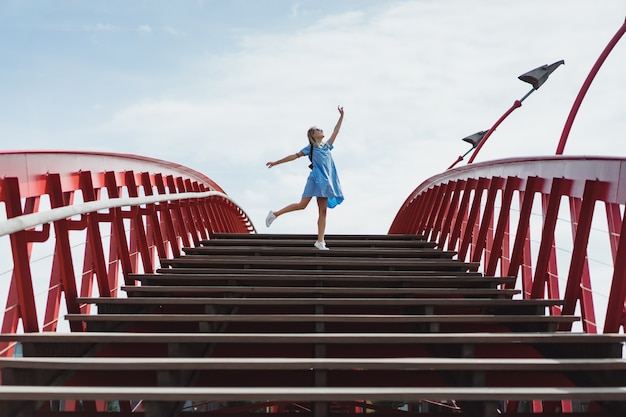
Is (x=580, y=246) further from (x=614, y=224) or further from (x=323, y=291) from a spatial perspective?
(x=323, y=291)

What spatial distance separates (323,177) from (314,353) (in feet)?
15.3

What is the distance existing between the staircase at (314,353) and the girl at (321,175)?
1426 mm

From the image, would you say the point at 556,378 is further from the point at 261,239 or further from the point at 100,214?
the point at 261,239

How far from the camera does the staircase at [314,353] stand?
3.92m

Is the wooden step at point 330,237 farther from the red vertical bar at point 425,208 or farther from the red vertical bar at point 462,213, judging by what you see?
the red vertical bar at point 425,208

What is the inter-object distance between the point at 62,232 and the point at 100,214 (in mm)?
984

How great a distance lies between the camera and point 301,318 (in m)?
5.21

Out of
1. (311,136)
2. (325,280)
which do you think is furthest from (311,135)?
(325,280)

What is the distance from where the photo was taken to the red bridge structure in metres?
4.10

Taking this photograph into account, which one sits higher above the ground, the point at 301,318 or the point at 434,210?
the point at 434,210

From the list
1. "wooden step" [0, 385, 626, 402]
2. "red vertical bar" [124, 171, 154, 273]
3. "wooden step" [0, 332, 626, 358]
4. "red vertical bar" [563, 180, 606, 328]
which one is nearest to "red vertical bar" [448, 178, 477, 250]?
"red vertical bar" [563, 180, 606, 328]

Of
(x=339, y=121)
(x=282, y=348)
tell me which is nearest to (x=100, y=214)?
(x=282, y=348)

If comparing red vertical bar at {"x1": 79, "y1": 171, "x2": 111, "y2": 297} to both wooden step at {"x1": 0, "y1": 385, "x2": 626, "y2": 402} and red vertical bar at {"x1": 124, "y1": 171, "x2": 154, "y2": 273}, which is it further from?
wooden step at {"x1": 0, "y1": 385, "x2": 626, "y2": 402}

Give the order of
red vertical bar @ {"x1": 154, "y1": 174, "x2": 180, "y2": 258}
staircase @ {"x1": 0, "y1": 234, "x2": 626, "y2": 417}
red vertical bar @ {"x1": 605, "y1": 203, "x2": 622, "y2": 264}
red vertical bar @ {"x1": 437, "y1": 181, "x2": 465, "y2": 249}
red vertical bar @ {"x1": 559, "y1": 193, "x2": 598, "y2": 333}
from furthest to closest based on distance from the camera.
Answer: red vertical bar @ {"x1": 437, "y1": 181, "x2": 465, "y2": 249} → red vertical bar @ {"x1": 154, "y1": 174, "x2": 180, "y2": 258} → red vertical bar @ {"x1": 559, "y1": 193, "x2": 598, "y2": 333} → red vertical bar @ {"x1": 605, "y1": 203, "x2": 622, "y2": 264} → staircase @ {"x1": 0, "y1": 234, "x2": 626, "y2": 417}
